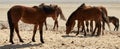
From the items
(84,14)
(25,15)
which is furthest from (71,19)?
(25,15)

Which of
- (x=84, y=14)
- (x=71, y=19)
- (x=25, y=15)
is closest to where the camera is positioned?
(x=25, y=15)

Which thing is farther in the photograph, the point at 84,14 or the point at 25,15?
the point at 84,14

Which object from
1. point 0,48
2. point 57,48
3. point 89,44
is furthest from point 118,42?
point 0,48

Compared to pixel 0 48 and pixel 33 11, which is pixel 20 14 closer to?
pixel 33 11

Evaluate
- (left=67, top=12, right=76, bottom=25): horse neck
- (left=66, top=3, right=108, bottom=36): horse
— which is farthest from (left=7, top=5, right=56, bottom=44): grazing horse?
(left=66, top=3, right=108, bottom=36): horse

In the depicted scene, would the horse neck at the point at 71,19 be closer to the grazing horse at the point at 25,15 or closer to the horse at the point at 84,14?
the horse at the point at 84,14

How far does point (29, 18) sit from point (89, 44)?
2302 millimetres

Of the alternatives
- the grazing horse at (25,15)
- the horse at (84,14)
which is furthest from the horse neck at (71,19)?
the grazing horse at (25,15)

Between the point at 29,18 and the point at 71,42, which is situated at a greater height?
the point at 29,18

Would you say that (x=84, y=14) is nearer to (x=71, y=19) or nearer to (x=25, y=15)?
(x=71, y=19)

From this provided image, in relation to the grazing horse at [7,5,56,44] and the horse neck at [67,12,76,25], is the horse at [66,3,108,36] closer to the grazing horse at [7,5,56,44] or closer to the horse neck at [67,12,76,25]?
the horse neck at [67,12,76,25]

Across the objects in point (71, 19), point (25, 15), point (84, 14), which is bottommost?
point (71, 19)

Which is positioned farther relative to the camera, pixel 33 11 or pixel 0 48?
pixel 33 11

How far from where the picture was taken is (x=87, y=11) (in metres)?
16.7
